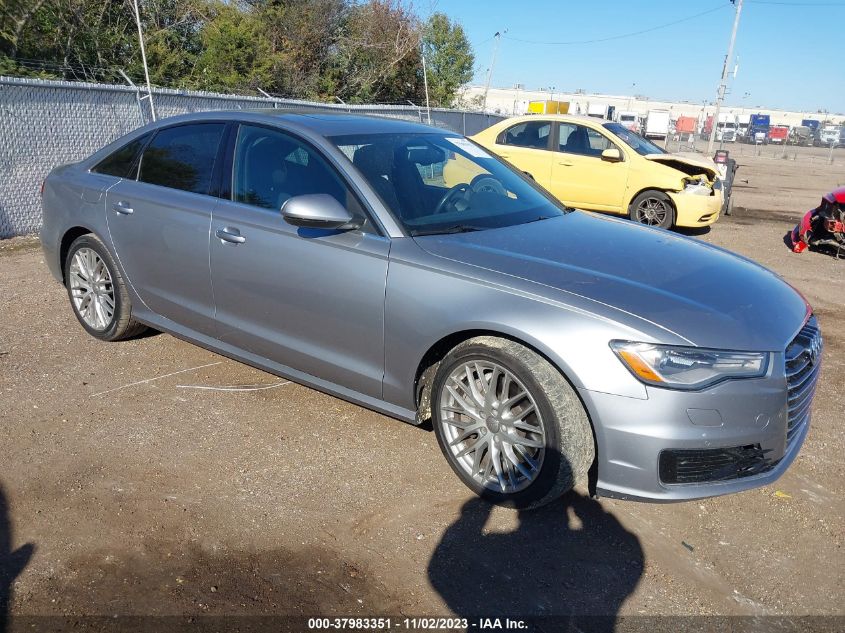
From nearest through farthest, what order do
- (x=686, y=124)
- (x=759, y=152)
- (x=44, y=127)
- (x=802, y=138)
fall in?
(x=44, y=127)
(x=759, y=152)
(x=802, y=138)
(x=686, y=124)

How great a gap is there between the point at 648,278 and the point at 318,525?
5.96 ft

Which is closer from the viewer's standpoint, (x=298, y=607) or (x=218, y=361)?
(x=298, y=607)

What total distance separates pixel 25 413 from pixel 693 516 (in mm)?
3580

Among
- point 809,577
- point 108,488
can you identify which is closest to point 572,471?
point 809,577

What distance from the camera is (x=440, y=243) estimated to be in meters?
3.47

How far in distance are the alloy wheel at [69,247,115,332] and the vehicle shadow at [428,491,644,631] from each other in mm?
3094

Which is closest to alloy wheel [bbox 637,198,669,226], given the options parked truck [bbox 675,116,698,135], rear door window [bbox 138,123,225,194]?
rear door window [bbox 138,123,225,194]

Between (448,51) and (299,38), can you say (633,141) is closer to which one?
(299,38)

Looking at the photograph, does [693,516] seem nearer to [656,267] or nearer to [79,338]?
[656,267]

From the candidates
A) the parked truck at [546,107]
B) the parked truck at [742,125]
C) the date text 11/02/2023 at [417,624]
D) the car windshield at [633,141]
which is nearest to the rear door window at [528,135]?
the car windshield at [633,141]

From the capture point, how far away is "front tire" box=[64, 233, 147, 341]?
488 cm

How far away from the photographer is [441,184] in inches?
160

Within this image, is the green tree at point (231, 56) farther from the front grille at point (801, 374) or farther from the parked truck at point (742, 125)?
the parked truck at point (742, 125)

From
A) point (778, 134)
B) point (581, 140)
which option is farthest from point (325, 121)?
point (778, 134)
